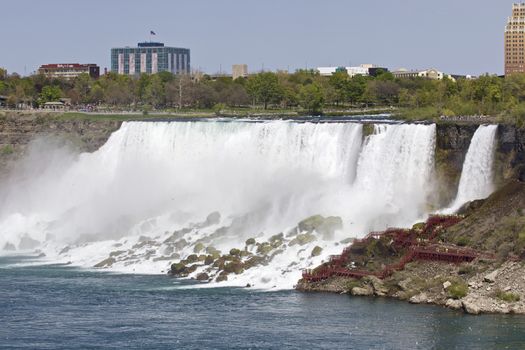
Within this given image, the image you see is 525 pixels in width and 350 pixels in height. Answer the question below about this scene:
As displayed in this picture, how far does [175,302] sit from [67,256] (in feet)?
66.3

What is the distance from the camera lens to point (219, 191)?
267 ft

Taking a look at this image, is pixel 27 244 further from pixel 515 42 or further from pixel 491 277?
pixel 515 42

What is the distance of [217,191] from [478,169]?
68.9 feet

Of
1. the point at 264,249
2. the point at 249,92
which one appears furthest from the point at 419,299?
the point at 249,92

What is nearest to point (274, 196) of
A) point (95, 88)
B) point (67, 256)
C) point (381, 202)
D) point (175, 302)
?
point (381, 202)

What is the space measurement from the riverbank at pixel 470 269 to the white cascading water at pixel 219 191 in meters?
3.63

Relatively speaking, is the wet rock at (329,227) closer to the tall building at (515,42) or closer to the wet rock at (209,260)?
the wet rock at (209,260)

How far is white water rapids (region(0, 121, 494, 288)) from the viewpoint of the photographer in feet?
227

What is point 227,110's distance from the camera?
408 feet

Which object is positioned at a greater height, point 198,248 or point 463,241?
point 463,241

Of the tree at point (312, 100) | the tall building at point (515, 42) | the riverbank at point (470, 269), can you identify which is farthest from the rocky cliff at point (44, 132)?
the tall building at point (515, 42)

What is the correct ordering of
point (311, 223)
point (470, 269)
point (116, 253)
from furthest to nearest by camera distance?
1. point (116, 253)
2. point (311, 223)
3. point (470, 269)

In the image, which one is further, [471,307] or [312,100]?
[312,100]

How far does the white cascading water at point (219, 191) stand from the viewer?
69.4 m
